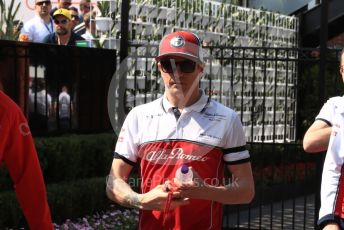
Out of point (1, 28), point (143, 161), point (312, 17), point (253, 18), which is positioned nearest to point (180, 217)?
point (143, 161)

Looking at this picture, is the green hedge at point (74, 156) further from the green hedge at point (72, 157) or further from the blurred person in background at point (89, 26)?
the blurred person in background at point (89, 26)

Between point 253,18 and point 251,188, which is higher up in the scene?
point 253,18

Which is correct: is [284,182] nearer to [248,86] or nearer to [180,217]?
[248,86]

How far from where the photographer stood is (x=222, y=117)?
10.5ft

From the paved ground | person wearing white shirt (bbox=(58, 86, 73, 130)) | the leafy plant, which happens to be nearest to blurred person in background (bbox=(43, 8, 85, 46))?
the leafy plant

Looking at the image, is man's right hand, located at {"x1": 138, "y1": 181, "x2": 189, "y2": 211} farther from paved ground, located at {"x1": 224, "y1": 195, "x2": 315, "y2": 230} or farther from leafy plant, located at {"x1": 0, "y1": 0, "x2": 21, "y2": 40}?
paved ground, located at {"x1": 224, "y1": 195, "x2": 315, "y2": 230}

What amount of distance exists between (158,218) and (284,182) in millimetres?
7824

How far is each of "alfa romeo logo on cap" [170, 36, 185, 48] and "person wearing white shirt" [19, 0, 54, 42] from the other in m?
5.81

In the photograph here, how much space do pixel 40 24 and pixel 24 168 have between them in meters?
6.26

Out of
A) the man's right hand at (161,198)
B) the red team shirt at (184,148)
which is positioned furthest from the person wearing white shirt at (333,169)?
the man's right hand at (161,198)

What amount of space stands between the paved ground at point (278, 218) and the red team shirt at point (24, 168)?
5.84 meters

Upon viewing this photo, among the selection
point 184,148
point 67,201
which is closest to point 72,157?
point 67,201

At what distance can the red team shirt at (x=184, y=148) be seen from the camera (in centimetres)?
309

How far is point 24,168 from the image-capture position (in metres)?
2.92
